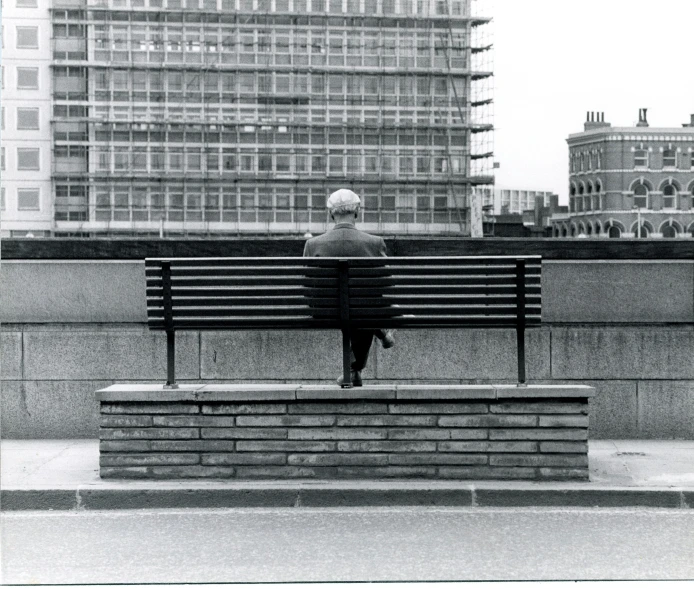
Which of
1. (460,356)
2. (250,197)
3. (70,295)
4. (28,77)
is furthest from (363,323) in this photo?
(28,77)

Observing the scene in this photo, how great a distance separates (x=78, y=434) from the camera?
9.08 meters

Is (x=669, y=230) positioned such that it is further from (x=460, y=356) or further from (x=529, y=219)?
(x=460, y=356)

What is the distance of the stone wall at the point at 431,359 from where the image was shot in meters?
8.95

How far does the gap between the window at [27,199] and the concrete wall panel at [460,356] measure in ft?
234

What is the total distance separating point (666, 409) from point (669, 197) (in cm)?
11082

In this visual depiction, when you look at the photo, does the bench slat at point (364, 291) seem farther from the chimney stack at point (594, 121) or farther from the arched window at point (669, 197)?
the arched window at point (669, 197)

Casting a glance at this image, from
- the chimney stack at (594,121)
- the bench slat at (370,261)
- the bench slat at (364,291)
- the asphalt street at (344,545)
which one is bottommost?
the asphalt street at (344,545)

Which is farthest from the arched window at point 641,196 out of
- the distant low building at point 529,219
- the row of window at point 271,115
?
the row of window at point 271,115

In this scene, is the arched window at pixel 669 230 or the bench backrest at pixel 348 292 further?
the arched window at pixel 669 230

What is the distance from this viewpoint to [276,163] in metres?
76.9

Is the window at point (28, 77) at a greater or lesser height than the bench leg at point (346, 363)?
greater

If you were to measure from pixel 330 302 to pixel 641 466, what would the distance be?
233cm

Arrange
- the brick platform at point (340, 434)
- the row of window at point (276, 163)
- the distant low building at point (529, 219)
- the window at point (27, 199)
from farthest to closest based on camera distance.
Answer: the distant low building at point (529, 219) < the window at point (27, 199) < the row of window at point (276, 163) < the brick platform at point (340, 434)

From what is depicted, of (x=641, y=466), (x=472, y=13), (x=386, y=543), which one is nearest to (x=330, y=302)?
(x=386, y=543)
